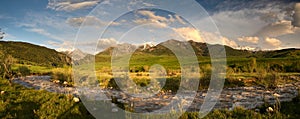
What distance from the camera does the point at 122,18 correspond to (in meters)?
14.4

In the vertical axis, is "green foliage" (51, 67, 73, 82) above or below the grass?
above

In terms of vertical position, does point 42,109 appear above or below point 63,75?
below

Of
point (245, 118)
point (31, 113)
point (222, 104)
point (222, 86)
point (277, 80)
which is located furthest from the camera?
point (222, 86)

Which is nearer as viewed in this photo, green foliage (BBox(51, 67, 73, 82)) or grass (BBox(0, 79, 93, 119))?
grass (BBox(0, 79, 93, 119))

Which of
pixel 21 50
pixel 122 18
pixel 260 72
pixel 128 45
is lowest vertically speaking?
pixel 260 72

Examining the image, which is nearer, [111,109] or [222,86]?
[111,109]

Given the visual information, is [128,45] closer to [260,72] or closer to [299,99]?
[299,99]

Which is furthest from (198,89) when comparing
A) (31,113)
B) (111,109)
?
(31,113)

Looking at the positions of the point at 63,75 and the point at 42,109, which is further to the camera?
the point at 63,75

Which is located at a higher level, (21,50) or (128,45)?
(21,50)

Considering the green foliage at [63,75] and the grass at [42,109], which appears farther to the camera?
the green foliage at [63,75]

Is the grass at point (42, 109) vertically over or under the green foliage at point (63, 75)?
under

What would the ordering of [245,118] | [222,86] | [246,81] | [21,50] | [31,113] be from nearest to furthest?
[245,118], [31,113], [222,86], [246,81], [21,50]

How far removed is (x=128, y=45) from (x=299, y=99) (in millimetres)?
9055
